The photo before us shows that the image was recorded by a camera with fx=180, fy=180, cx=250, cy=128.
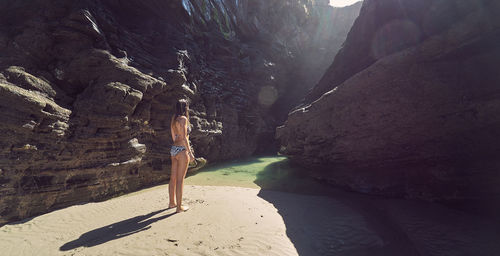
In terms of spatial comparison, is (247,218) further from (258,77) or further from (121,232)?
(258,77)

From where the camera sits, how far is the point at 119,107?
6.21 meters

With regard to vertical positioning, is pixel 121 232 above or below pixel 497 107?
below

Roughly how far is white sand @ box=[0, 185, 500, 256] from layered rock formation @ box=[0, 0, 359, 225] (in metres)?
1.12

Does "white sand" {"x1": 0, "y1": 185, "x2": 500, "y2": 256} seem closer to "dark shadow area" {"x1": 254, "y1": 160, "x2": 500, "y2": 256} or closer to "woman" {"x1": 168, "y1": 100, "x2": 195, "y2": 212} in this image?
"dark shadow area" {"x1": 254, "y1": 160, "x2": 500, "y2": 256}

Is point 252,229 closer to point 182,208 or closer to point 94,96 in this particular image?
point 182,208

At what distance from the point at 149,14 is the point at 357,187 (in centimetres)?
1416

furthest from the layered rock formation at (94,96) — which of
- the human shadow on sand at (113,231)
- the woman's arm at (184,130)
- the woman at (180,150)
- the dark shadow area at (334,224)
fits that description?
the dark shadow area at (334,224)

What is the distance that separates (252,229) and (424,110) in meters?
5.32

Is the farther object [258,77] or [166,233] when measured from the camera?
[258,77]

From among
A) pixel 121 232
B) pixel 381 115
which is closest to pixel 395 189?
pixel 381 115

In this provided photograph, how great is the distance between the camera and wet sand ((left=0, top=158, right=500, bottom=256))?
2.97 meters

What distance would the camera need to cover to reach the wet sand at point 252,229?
2.97 meters

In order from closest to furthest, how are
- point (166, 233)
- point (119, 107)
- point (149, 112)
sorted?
point (166, 233) < point (119, 107) < point (149, 112)

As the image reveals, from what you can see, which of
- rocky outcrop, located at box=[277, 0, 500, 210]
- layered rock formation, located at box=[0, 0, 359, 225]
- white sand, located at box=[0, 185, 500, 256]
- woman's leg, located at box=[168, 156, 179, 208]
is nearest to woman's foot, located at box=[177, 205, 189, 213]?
white sand, located at box=[0, 185, 500, 256]
